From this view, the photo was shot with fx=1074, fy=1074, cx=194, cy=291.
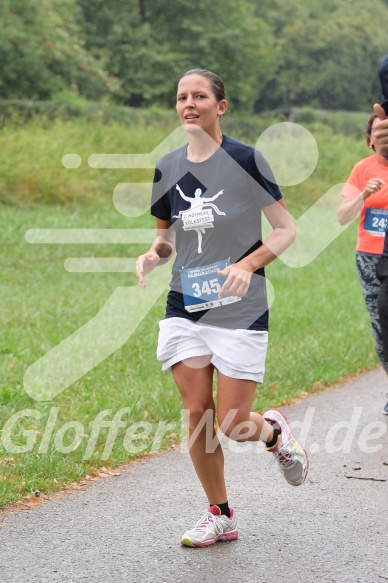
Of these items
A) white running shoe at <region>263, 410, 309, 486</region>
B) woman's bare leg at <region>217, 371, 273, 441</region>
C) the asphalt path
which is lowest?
the asphalt path

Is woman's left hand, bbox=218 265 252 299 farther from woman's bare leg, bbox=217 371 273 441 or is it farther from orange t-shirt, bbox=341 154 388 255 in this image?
orange t-shirt, bbox=341 154 388 255

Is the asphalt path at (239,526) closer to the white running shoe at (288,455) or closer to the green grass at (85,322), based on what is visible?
the white running shoe at (288,455)

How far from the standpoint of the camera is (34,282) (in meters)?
14.6

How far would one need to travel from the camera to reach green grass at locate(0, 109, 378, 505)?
670 centimetres

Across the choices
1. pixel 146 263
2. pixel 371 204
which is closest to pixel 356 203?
pixel 371 204

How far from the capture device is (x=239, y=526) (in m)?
5.05

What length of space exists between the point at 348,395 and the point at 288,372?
79 cm

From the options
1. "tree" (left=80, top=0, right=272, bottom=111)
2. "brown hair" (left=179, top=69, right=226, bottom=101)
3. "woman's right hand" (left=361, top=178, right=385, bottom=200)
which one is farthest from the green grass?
"tree" (left=80, top=0, right=272, bottom=111)

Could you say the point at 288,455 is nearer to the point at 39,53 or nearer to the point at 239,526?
the point at 239,526

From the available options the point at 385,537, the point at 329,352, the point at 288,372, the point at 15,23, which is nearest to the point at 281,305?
the point at 329,352

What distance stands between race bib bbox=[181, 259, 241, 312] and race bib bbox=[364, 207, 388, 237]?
307cm

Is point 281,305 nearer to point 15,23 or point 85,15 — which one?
point 15,23

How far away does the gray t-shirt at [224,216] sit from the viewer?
4.64 meters

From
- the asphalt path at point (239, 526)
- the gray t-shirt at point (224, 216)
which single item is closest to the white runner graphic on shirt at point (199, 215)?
the gray t-shirt at point (224, 216)
